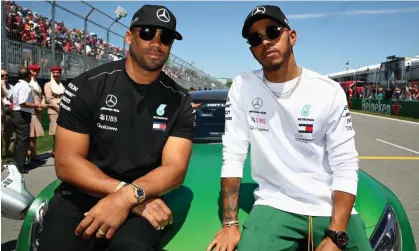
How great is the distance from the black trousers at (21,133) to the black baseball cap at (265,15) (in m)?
5.47

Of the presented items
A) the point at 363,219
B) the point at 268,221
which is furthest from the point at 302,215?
the point at 363,219

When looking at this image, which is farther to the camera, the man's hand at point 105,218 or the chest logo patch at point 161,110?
the chest logo patch at point 161,110

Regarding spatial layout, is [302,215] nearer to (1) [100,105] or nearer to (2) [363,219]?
(2) [363,219]

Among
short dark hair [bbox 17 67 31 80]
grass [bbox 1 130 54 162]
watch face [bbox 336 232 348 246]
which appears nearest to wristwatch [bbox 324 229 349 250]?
watch face [bbox 336 232 348 246]

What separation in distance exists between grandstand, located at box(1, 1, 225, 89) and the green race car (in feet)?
24.3

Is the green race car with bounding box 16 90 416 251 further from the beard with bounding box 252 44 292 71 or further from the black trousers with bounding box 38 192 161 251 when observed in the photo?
the beard with bounding box 252 44 292 71

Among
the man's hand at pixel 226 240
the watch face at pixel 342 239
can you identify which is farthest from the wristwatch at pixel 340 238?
the man's hand at pixel 226 240

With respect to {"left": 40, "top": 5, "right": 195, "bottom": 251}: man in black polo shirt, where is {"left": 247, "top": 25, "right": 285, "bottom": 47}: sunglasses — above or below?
above

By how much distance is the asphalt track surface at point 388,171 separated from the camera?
4174 millimetres

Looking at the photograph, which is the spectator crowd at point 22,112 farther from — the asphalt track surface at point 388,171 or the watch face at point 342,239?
the watch face at point 342,239

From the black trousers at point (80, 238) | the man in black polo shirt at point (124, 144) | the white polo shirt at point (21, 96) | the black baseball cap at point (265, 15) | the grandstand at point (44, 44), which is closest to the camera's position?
the black trousers at point (80, 238)

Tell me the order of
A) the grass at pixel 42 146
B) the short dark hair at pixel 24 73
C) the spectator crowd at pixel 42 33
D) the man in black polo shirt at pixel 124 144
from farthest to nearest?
the spectator crowd at pixel 42 33 < the grass at pixel 42 146 < the short dark hair at pixel 24 73 < the man in black polo shirt at pixel 124 144

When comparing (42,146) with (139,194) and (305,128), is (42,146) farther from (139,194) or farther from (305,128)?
(305,128)

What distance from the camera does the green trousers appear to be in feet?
6.97
